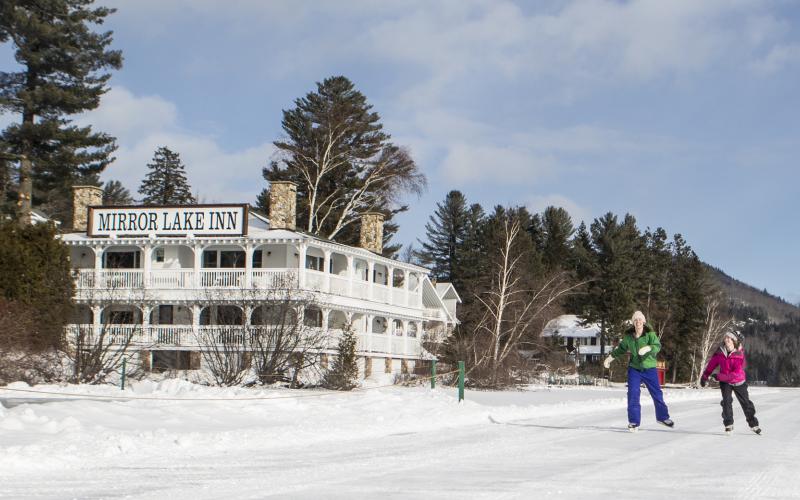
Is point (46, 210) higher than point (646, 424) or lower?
higher

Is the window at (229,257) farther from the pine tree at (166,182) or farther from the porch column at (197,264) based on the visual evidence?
the pine tree at (166,182)

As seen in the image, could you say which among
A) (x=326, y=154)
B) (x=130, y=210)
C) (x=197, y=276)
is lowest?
(x=197, y=276)

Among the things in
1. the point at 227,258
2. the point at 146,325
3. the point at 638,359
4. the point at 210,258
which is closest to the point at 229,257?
the point at 227,258

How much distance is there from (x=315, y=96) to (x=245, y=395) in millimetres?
47475

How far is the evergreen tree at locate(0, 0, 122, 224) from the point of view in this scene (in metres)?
45.9

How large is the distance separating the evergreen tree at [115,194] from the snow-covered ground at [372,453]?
250 feet

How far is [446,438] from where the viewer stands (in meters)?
13.6

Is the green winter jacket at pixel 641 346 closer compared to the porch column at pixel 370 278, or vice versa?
the green winter jacket at pixel 641 346

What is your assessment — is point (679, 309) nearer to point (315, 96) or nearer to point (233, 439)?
point (315, 96)

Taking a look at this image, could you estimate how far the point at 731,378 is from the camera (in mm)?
14789

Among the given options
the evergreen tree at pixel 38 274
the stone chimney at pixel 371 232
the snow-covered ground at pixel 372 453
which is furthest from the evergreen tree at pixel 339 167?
the snow-covered ground at pixel 372 453

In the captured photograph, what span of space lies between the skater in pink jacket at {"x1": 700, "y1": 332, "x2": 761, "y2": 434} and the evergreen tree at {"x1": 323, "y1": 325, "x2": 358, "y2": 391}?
16.2 m

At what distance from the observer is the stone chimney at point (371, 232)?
48.5 metres

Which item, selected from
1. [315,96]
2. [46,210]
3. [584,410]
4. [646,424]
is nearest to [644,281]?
[315,96]
